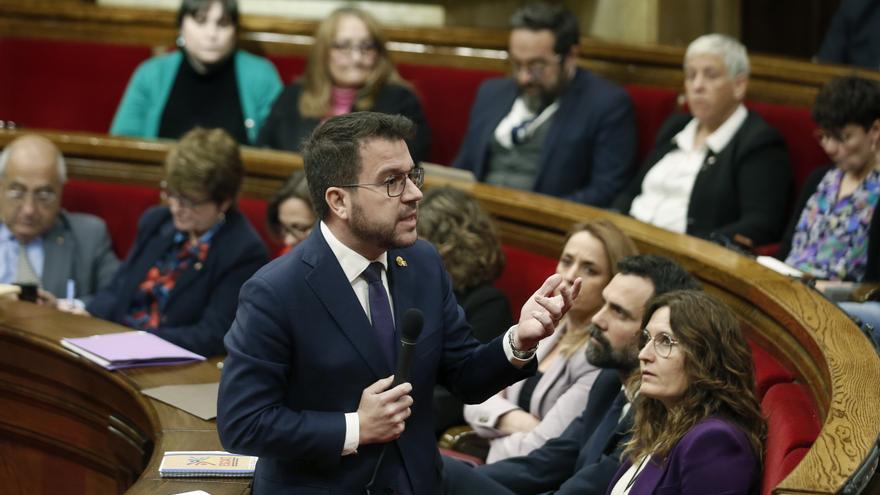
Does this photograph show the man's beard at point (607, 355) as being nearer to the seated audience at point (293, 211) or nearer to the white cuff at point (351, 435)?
the white cuff at point (351, 435)

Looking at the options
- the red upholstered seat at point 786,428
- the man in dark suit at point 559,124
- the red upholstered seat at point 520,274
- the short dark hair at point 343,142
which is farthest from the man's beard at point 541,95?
the short dark hair at point 343,142

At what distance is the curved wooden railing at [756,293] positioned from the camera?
1.81m

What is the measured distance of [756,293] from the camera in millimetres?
2717

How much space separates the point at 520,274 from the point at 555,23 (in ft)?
3.29

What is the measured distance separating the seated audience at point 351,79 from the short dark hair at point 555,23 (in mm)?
468

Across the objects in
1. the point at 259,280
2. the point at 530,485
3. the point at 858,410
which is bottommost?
the point at 530,485

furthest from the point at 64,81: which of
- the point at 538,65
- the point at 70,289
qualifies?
the point at 538,65

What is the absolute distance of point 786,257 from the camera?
361cm

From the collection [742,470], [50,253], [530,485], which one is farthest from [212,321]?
[742,470]

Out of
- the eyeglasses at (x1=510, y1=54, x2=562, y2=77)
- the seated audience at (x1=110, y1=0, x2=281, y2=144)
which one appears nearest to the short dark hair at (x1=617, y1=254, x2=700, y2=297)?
the eyeglasses at (x1=510, y1=54, x2=562, y2=77)

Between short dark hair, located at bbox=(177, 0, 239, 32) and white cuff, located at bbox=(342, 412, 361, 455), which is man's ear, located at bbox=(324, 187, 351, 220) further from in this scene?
short dark hair, located at bbox=(177, 0, 239, 32)

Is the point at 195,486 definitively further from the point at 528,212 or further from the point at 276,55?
the point at 276,55

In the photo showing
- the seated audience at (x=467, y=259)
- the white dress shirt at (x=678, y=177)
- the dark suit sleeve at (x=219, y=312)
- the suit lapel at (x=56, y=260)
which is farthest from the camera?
the suit lapel at (x=56, y=260)

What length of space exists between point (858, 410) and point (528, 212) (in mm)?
1716
